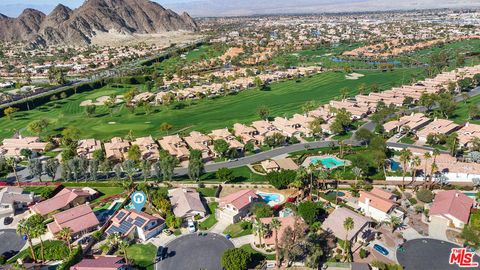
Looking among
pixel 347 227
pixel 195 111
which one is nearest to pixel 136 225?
pixel 347 227

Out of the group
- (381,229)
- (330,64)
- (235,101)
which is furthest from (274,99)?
(381,229)

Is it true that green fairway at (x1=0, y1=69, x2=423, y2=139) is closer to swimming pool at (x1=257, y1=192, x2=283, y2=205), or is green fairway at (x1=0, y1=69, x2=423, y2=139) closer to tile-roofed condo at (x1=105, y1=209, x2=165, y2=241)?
swimming pool at (x1=257, y1=192, x2=283, y2=205)

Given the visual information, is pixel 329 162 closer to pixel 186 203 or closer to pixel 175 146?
pixel 186 203

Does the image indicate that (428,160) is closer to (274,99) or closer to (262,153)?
(262,153)

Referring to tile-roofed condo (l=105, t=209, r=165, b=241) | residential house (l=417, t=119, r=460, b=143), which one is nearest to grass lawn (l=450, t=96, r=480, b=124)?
residential house (l=417, t=119, r=460, b=143)

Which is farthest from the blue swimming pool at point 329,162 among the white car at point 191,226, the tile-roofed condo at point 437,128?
the white car at point 191,226
